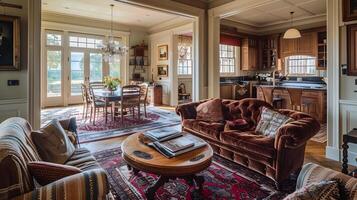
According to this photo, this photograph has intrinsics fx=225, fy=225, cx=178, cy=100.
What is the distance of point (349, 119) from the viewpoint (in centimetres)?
311

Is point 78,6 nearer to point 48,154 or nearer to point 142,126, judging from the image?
point 142,126

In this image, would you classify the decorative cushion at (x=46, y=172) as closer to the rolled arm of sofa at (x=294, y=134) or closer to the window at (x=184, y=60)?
the rolled arm of sofa at (x=294, y=134)

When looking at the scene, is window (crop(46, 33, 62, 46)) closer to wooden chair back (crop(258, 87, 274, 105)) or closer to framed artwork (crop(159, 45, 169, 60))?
framed artwork (crop(159, 45, 169, 60))

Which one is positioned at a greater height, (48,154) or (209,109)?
(209,109)

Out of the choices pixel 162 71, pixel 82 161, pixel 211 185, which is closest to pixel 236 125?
pixel 211 185

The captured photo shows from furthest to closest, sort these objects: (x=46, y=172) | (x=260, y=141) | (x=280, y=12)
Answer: (x=280, y=12) < (x=260, y=141) < (x=46, y=172)

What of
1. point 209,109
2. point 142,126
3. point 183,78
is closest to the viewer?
point 209,109

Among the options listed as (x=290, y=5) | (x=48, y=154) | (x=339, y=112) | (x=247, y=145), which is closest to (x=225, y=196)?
(x=247, y=145)

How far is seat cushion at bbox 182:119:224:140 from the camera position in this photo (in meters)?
3.14

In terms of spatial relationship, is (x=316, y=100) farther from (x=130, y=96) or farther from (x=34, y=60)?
(x=34, y=60)

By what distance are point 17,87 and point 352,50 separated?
182 inches

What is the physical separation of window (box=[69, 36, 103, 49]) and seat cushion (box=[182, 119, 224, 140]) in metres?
5.73

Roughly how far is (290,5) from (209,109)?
4056mm

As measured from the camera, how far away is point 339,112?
319 centimetres
